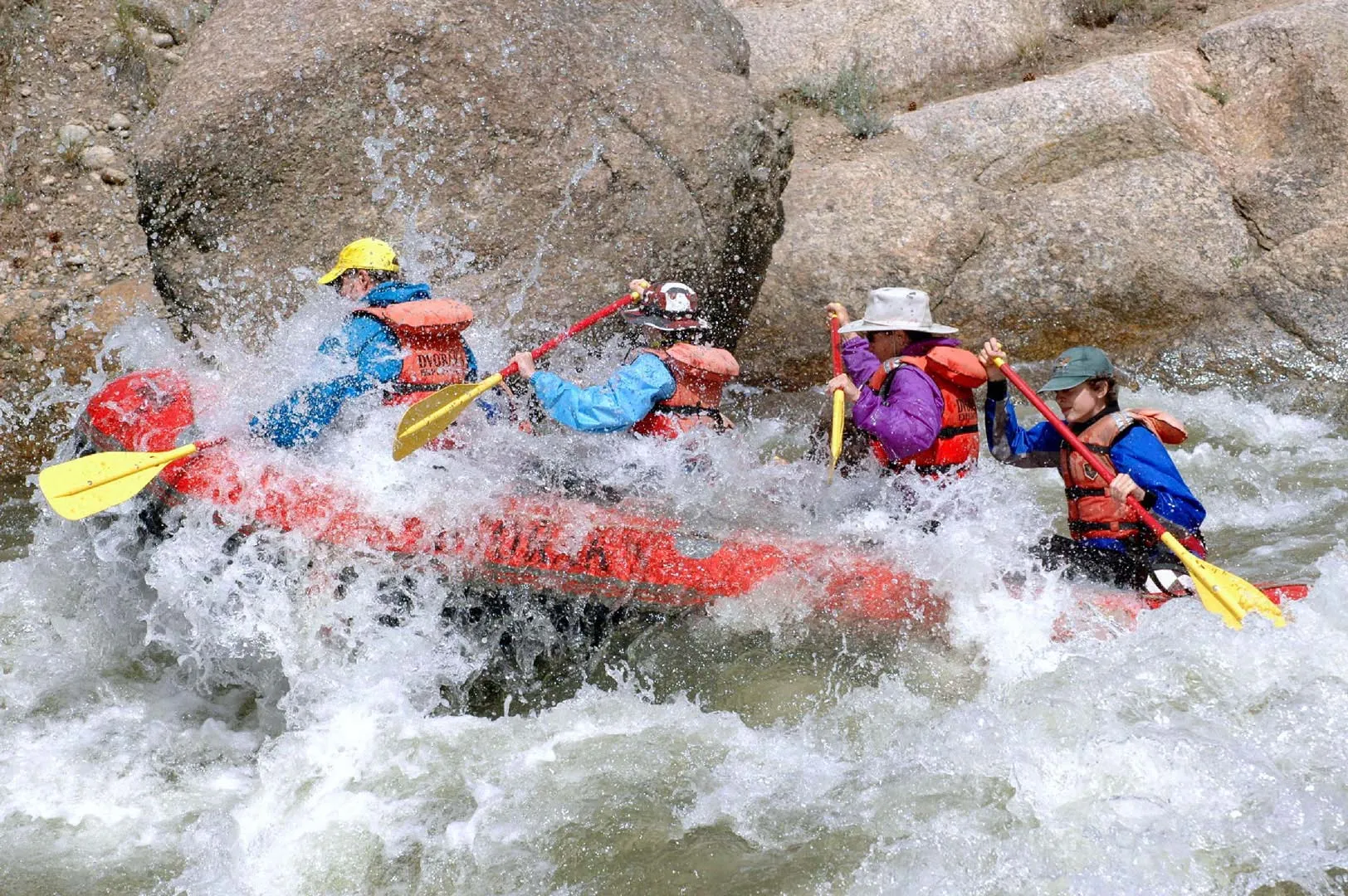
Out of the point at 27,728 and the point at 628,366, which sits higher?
the point at 628,366

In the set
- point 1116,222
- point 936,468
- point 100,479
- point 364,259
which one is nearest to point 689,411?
point 936,468

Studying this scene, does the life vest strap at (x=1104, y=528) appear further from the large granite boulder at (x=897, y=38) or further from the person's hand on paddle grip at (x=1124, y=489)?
the large granite boulder at (x=897, y=38)

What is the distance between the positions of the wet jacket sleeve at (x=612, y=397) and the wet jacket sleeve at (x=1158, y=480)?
1834 mm

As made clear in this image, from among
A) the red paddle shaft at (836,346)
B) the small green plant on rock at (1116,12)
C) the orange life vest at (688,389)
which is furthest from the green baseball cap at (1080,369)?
the small green plant on rock at (1116,12)

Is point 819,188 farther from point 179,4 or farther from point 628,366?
point 179,4

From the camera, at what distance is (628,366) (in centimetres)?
500

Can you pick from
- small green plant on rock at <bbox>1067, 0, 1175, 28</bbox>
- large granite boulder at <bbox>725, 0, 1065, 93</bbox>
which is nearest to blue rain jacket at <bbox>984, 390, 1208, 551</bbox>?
large granite boulder at <bbox>725, 0, 1065, 93</bbox>

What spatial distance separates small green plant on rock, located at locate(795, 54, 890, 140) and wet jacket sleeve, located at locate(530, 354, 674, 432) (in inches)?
186

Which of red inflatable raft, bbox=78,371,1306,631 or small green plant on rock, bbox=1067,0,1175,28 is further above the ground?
small green plant on rock, bbox=1067,0,1175,28

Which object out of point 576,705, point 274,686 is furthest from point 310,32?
point 576,705

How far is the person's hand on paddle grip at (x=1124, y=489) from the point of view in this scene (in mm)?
4188

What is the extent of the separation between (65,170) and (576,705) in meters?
6.78

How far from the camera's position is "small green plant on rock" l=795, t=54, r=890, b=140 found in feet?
29.3

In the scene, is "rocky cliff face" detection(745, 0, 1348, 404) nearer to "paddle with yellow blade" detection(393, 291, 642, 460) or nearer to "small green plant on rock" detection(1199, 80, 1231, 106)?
"small green plant on rock" detection(1199, 80, 1231, 106)
